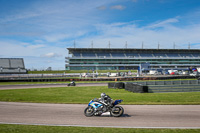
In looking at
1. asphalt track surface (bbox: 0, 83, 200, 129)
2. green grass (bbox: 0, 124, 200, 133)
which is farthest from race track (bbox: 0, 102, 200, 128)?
green grass (bbox: 0, 124, 200, 133)

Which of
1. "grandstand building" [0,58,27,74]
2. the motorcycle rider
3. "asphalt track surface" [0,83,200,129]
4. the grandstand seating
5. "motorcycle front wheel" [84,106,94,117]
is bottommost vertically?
"asphalt track surface" [0,83,200,129]

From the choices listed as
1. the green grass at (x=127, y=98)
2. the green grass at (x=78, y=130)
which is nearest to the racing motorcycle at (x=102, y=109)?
the green grass at (x=78, y=130)

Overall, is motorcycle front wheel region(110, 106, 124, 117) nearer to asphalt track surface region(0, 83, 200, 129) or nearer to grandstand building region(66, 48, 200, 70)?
asphalt track surface region(0, 83, 200, 129)

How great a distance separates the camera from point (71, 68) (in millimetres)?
119000

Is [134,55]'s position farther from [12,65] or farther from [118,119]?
[118,119]

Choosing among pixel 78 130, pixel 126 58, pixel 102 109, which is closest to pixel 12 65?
pixel 126 58

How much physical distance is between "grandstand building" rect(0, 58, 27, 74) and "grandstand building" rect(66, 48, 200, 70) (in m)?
34.2

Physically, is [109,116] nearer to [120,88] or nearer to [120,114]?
[120,114]

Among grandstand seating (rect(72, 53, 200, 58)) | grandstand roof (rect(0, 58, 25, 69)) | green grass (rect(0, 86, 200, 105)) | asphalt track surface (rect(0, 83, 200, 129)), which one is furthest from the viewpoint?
grandstand seating (rect(72, 53, 200, 58))

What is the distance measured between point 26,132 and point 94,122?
11.1 ft

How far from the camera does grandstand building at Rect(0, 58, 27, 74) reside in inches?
3314

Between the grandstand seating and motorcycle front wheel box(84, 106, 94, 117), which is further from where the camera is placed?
the grandstand seating

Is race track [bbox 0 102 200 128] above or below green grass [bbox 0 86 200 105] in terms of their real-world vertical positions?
below

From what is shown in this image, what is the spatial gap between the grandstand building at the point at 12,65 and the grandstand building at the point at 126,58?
34245mm
